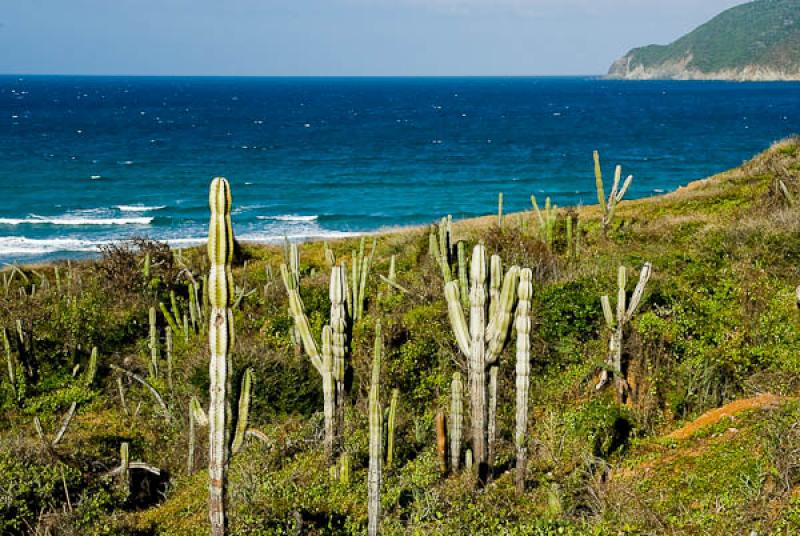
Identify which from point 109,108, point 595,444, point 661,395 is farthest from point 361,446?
point 109,108

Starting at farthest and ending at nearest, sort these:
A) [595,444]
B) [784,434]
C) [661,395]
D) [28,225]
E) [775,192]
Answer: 1. [28,225]
2. [775,192]
3. [661,395]
4. [595,444]
5. [784,434]

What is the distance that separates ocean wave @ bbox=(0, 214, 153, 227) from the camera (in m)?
42.7

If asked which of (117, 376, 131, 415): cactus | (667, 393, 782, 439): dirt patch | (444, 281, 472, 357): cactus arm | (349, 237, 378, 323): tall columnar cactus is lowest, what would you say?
(117, 376, 131, 415): cactus

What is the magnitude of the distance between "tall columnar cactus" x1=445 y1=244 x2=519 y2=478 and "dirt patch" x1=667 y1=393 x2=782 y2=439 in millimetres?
2779

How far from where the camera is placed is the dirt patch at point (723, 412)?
978 centimetres

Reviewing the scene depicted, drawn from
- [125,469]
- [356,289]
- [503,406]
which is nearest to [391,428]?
[503,406]

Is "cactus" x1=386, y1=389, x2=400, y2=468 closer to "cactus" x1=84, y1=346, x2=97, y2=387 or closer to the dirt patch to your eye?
the dirt patch

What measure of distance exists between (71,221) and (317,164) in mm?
25429

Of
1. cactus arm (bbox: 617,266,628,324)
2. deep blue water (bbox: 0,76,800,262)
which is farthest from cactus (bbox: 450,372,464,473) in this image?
deep blue water (bbox: 0,76,800,262)

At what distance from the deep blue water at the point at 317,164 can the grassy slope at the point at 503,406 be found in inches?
949

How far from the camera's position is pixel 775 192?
60.4 feet

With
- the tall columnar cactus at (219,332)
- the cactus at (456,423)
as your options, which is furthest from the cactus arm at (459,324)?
the tall columnar cactus at (219,332)

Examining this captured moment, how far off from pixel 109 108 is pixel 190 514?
443 ft

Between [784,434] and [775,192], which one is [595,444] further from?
[775,192]
